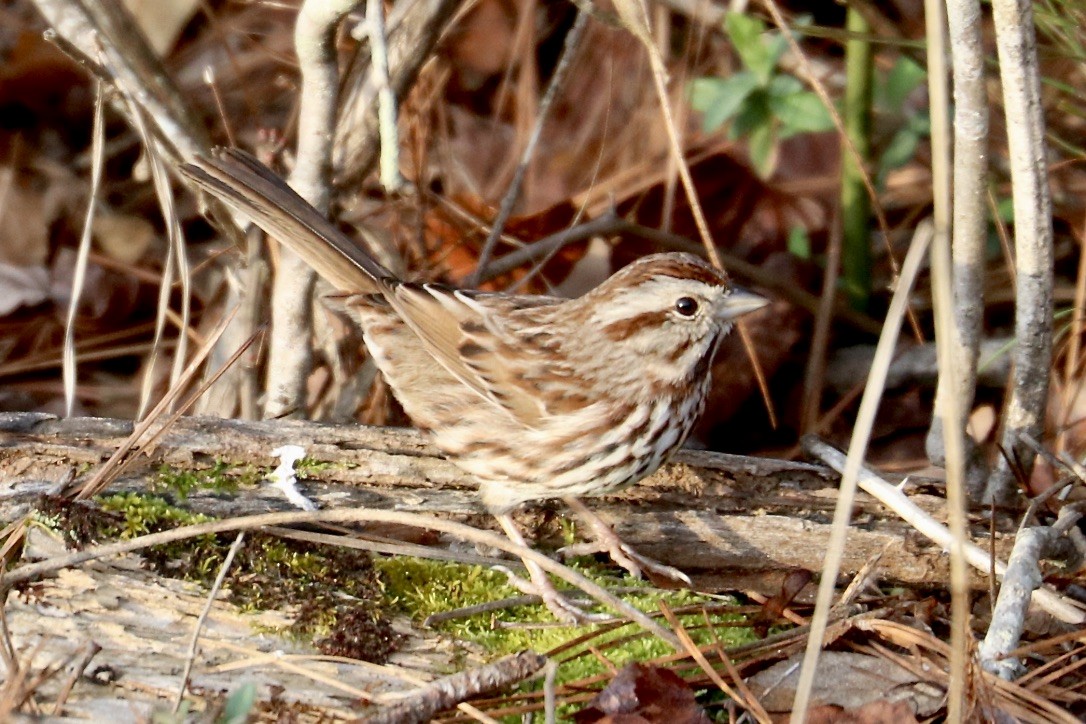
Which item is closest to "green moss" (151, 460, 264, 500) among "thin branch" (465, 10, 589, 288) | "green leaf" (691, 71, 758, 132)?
"thin branch" (465, 10, 589, 288)

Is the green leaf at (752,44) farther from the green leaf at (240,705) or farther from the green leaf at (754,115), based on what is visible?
the green leaf at (240,705)

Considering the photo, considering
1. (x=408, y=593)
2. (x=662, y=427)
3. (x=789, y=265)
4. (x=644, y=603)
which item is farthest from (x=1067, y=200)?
(x=408, y=593)

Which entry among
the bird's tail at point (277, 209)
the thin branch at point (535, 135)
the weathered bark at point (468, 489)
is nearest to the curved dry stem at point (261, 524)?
the weathered bark at point (468, 489)

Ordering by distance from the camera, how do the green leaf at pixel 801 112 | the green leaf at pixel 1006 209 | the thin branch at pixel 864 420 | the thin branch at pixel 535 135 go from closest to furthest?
the thin branch at pixel 864 420 < the thin branch at pixel 535 135 < the green leaf at pixel 801 112 < the green leaf at pixel 1006 209

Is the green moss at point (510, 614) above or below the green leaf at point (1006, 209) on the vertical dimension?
below

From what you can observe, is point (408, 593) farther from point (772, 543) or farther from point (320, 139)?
point (320, 139)

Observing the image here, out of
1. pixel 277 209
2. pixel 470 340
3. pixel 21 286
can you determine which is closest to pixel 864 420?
pixel 470 340
